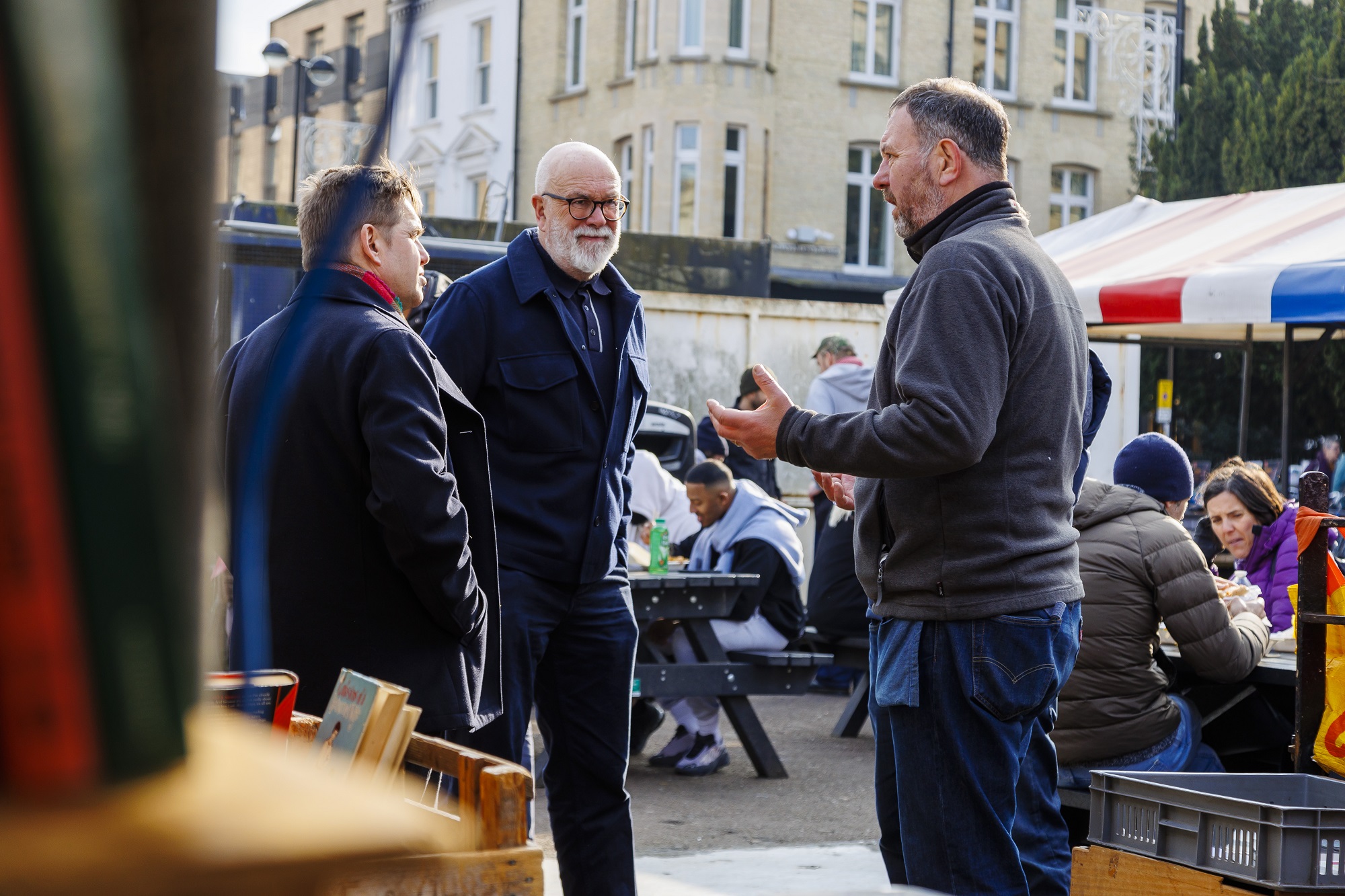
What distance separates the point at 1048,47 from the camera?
25781mm

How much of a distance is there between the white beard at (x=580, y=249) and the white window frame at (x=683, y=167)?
776 inches

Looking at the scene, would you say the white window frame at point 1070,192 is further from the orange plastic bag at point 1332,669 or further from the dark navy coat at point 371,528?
the dark navy coat at point 371,528

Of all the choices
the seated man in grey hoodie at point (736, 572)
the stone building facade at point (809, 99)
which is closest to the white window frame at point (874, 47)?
the stone building facade at point (809, 99)

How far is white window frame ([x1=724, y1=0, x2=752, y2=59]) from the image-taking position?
918 inches

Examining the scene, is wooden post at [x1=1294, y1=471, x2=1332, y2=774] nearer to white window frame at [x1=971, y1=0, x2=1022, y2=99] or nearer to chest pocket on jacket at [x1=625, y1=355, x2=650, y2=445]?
chest pocket on jacket at [x1=625, y1=355, x2=650, y2=445]

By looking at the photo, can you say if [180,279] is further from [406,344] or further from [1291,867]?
[1291,867]

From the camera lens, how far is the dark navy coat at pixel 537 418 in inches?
133

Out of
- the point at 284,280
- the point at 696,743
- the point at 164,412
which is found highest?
the point at 284,280

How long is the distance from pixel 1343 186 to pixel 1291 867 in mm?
7108

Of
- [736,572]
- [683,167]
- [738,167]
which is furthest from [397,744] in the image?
[738,167]

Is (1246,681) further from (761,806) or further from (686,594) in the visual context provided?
(686,594)

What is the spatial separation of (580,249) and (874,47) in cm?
2233

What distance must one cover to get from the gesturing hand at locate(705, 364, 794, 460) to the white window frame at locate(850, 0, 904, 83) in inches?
884

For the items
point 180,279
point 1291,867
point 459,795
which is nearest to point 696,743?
point 1291,867
